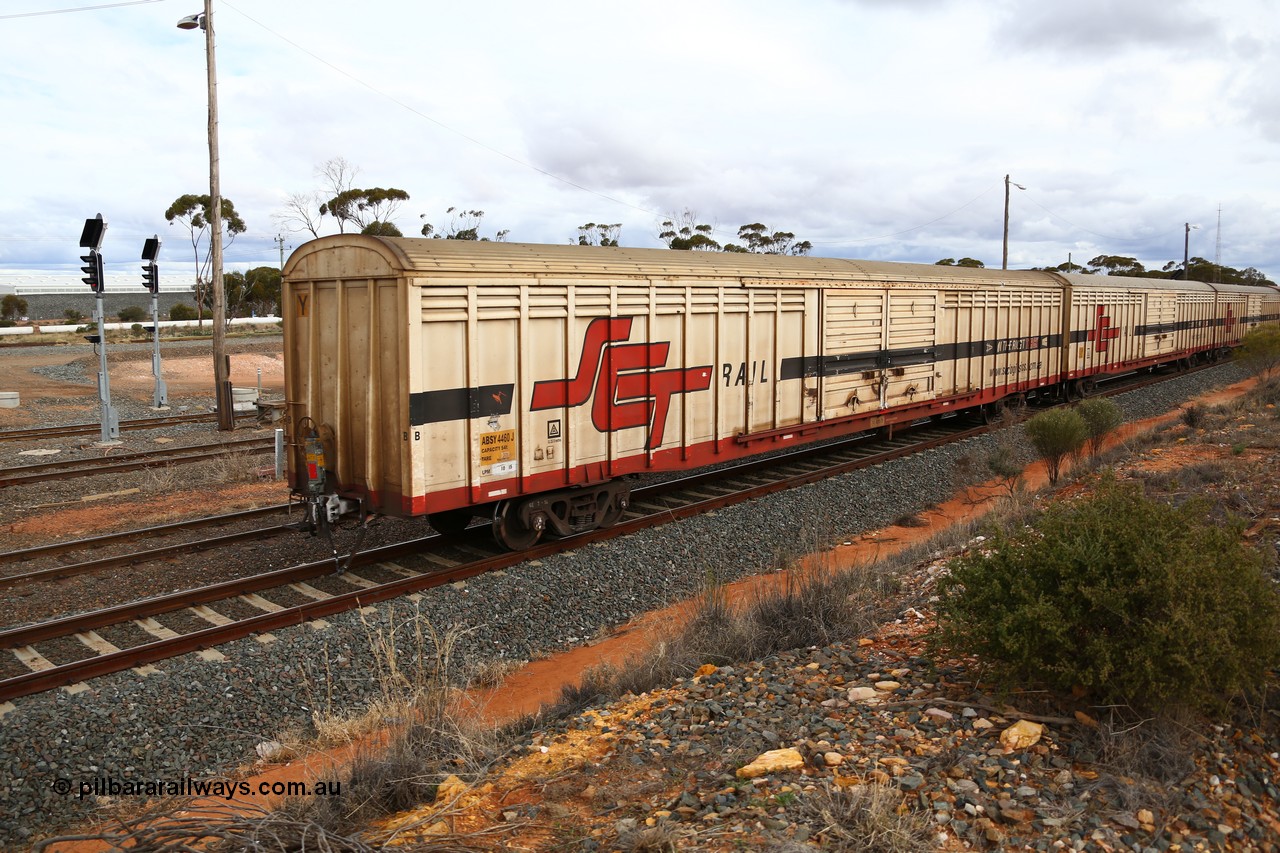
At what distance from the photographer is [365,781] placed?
4785mm

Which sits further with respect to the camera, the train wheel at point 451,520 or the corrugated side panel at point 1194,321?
the corrugated side panel at point 1194,321

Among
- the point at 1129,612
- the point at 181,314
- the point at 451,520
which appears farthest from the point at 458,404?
the point at 181,314

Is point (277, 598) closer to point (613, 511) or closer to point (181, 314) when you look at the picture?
point (613, 511)

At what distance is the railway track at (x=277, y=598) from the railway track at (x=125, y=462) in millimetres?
7184

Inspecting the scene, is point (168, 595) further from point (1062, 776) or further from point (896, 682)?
point (1062, 776)

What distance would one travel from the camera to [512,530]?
9992 millimetres

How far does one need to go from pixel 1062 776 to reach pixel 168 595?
785 cm

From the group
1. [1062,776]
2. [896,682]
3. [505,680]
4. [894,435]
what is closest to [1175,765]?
[1062,776]

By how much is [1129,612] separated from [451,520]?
748 centimetres

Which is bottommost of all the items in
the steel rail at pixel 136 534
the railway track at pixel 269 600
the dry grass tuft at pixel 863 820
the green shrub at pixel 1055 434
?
the railway track at pixel 269 600

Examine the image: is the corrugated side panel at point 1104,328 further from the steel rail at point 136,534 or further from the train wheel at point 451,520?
the steel rail at point 136,534

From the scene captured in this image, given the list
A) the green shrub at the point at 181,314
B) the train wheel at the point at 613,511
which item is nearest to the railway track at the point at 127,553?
the train wheel at the point at 613,511

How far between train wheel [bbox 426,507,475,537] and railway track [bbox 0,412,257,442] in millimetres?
12663

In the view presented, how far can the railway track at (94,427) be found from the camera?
59.0 ft
